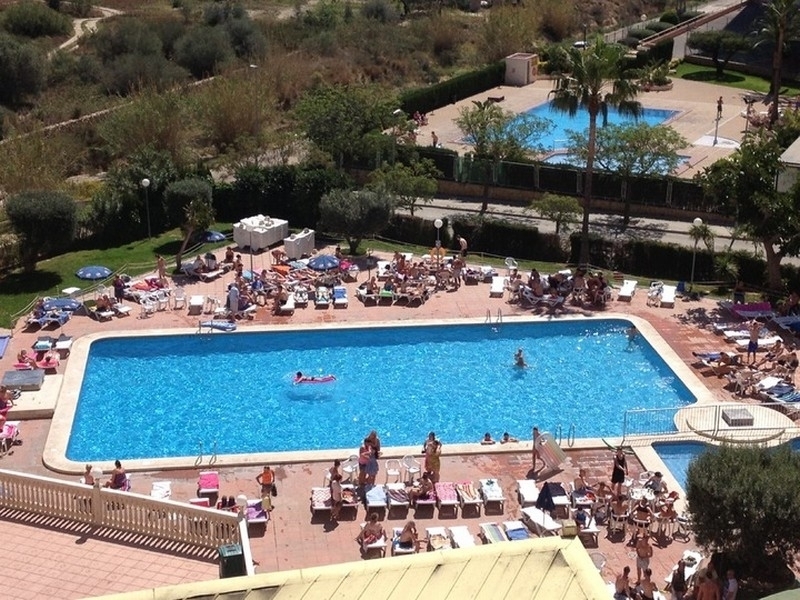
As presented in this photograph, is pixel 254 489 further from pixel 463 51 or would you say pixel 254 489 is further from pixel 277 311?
pixel 463 51

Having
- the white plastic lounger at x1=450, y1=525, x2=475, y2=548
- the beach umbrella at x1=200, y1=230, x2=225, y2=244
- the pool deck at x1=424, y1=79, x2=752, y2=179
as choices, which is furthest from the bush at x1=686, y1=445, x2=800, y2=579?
the pool deck at x1=424, y1=79, x2=752, y2=179

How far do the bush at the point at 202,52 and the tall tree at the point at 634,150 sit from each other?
25537 millimetres

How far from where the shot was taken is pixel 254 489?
2241 cm

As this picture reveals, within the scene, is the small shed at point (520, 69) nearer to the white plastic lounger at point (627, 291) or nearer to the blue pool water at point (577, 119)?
the blue pool water at point (577, 119)

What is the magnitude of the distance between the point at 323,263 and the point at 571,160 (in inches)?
556

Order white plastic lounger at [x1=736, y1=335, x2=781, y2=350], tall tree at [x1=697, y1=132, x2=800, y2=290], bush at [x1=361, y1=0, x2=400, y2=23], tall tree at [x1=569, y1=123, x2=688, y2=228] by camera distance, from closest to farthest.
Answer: white plastic lounger at [x1=736, y1=335, x2=781, y2=350] → tall tree at [x1=697, y1=132, x2=800, y2=290] → tall tree at [x1=569, y1=123, x2=688, y2=228] → bush at [x1=361, y1=0, x2=400, y2=23]

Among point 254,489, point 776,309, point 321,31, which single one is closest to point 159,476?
point 254,489

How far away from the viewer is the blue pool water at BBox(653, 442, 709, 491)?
A: 78.0 ft

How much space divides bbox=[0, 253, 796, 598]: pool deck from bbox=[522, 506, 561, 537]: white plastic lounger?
46cm

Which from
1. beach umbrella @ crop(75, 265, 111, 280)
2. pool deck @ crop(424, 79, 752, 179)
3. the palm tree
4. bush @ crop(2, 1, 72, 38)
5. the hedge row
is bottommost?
pool deck @ crop(424, 79, 752, 179)

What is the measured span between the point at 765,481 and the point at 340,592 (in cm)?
1073

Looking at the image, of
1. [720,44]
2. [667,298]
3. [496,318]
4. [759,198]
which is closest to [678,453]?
[496,318]

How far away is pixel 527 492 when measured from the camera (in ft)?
72.2

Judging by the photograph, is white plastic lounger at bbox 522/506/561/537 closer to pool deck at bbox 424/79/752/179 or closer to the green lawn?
pool deck at bbox 424/79/752/179
